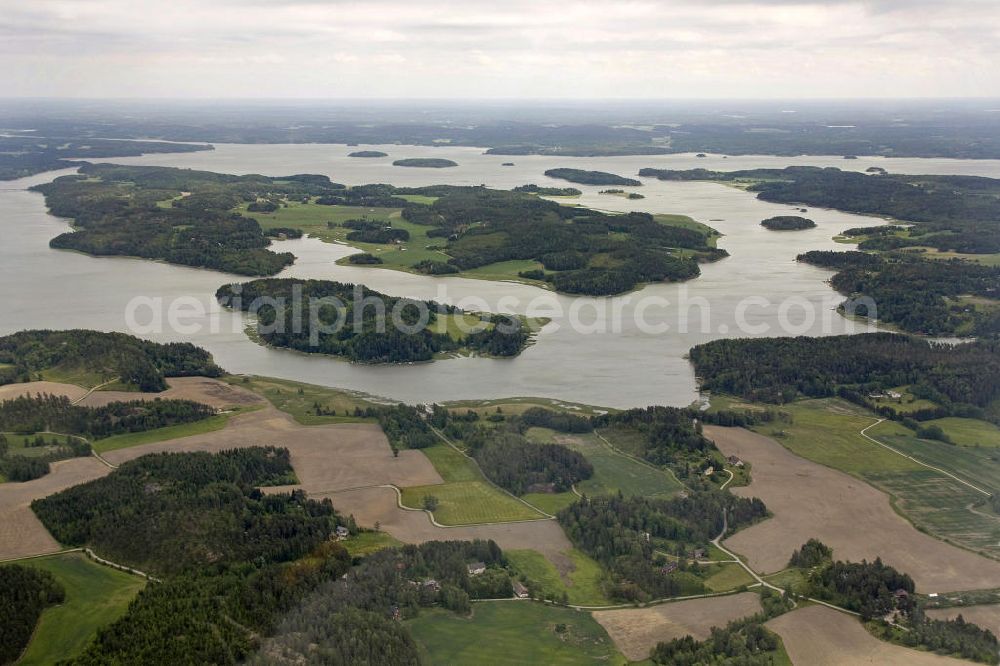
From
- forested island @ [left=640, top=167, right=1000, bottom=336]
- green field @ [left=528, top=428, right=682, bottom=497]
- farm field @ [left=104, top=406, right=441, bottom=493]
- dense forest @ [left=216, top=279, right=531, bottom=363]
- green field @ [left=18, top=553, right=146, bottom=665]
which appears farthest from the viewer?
forested island @ [left=640, top=167, right=1000, bottom=336]

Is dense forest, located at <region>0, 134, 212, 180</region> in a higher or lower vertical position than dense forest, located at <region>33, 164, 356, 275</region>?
higher

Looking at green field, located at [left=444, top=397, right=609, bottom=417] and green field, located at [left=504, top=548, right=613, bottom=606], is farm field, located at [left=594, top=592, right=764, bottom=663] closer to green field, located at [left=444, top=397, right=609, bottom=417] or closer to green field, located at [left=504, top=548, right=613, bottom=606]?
green field, located at [left=504, top=548, right=613, bottom=606]

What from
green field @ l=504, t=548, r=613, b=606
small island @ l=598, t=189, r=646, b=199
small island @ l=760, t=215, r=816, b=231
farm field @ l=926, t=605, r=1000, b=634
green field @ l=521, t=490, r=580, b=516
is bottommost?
green field @ l=504, t=548, r=613, b=606

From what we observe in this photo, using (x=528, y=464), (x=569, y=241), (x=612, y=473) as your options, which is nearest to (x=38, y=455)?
(x=528, y=464)

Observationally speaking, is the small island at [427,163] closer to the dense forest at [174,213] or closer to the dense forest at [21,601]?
the dense forest at [174,213]

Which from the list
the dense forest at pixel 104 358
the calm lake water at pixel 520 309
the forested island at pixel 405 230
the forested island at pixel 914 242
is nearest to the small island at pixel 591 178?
the forested island at pixel 914 242

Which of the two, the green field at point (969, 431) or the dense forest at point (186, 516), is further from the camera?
the green field at point (969, 431)

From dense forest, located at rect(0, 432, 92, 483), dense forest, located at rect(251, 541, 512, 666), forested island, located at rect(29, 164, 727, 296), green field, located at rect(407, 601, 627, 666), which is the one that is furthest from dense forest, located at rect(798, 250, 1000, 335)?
dense forest, located at rect(0, 432, 92, 483)
